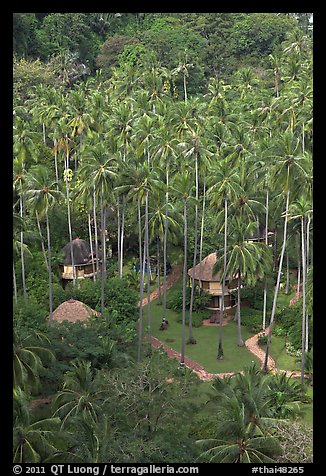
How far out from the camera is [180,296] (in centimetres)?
4694

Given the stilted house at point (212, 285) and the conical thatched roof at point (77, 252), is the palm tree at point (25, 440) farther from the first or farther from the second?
the conical thatched roof at point (77, 252)

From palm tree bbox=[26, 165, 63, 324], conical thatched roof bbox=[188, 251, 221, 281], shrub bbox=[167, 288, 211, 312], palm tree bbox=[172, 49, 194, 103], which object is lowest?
shrub bbox=[167, 288, 211, 312]

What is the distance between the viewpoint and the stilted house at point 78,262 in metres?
48.7

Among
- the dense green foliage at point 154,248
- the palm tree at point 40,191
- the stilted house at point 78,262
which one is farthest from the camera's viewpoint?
the stilted house at point 78,262

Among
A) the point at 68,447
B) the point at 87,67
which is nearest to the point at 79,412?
the point at 68,447

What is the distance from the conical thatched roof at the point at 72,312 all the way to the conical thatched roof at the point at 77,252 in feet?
31.6

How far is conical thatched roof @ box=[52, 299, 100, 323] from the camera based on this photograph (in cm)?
3809

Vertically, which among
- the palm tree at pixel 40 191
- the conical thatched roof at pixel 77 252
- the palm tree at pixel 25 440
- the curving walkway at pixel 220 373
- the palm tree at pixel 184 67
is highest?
the palm tree at pixel 184 67

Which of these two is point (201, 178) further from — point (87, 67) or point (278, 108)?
point (87, 67)

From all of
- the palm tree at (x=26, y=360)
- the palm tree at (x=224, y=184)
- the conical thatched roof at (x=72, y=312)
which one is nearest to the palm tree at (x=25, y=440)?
the palm tree at (x=26, y=360)

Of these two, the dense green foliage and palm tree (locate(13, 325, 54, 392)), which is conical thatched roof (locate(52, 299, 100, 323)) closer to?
the dense green foliage

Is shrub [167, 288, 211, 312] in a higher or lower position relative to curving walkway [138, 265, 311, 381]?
higher

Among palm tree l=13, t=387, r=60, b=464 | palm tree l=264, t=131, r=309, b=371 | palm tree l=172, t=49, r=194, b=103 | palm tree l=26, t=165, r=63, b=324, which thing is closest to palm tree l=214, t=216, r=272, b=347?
palm tree l=264, t=131, r=309, b=371

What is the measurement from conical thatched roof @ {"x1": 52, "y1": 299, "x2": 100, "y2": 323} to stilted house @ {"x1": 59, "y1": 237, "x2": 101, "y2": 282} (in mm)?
9125
